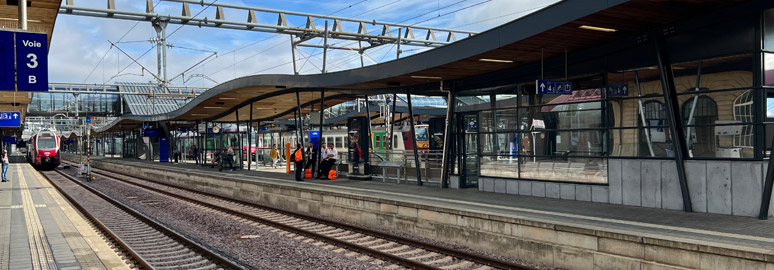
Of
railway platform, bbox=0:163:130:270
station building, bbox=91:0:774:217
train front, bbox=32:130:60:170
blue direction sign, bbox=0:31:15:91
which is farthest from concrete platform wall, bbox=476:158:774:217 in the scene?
train front, bbox=32:130:60:170

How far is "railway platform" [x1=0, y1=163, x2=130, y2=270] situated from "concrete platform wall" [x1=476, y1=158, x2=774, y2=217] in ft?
28.0

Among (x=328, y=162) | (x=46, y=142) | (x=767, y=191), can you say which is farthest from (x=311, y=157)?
(x=46, y=142)

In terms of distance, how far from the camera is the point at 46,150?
4066 centimetres

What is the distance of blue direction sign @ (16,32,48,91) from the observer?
33.0 feet

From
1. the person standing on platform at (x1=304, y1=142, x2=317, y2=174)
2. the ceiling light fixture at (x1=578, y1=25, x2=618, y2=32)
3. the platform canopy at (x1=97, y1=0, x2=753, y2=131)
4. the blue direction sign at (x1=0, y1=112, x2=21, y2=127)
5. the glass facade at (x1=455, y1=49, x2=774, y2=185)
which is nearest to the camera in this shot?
the platform canopy at (x1=97, y1=0, x2=753, y2=131)

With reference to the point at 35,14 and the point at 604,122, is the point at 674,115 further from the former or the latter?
the point at 35,14

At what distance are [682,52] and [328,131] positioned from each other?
29.4m

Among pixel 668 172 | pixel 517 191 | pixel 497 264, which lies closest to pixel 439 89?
pixel 517 191

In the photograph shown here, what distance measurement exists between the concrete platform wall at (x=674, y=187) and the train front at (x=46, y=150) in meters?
39.1

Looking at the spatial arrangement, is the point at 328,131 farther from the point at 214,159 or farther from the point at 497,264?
the point at 497,264

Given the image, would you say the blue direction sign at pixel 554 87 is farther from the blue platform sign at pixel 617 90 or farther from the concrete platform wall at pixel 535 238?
the concrete platform wall at pixel 535 238

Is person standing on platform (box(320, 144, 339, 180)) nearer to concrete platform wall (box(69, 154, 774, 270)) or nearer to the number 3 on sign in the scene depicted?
concrete platform wall (box(69, 154, 774, 270))

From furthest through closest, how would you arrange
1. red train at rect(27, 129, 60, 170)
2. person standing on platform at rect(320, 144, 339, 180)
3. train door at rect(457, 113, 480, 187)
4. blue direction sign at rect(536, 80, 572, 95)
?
1. red train at rect(27, 129, 60, 170)
2. person standing on platform at rect(320, 144, 339, 180)
3. train door at rect(457, 113, 480, 187)
4. blue direction sign at rect(536, 80, 572, 95)

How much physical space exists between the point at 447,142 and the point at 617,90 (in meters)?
5.25
